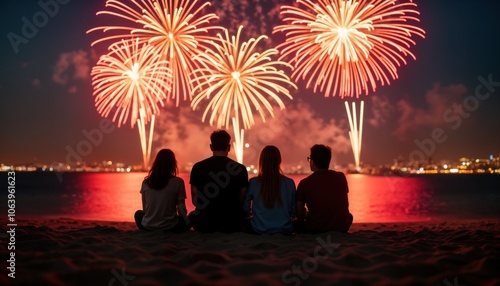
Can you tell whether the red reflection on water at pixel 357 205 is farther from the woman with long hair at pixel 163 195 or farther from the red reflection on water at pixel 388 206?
the woman with long hair at pixel 163 195

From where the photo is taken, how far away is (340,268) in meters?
4.10

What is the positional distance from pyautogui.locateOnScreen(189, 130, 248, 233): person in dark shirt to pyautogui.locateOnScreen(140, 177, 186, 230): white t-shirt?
28 centimetres

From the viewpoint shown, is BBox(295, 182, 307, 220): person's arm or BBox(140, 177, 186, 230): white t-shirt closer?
BBox(295, 182, 307, 220): person's arm

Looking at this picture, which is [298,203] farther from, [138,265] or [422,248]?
[138,265]

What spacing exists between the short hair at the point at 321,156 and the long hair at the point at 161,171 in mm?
2396

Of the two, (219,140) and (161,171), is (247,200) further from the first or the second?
(161,171)

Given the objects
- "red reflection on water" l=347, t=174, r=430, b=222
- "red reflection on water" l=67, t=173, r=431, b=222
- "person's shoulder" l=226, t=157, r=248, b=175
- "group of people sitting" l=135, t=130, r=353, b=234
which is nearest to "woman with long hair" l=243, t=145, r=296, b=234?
"group of people sitting" l=135, t=130, r=353, b=234

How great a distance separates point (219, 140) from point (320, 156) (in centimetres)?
167

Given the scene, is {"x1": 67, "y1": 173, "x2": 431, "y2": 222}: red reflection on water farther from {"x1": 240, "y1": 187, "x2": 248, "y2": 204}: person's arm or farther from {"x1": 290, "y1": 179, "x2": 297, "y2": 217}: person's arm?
{"x1": 290, "y1": 179, "x2": 297, "y2": 217}: person's arm

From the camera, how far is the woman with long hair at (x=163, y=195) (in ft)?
22.1

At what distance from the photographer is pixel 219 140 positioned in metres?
6.61

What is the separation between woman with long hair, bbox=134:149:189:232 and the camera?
672 centimetres

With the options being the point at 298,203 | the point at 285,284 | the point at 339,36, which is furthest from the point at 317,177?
the point at 339,36

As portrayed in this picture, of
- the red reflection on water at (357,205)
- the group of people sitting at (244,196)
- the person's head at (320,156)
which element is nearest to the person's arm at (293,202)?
the group of people sitting at (244,196)
